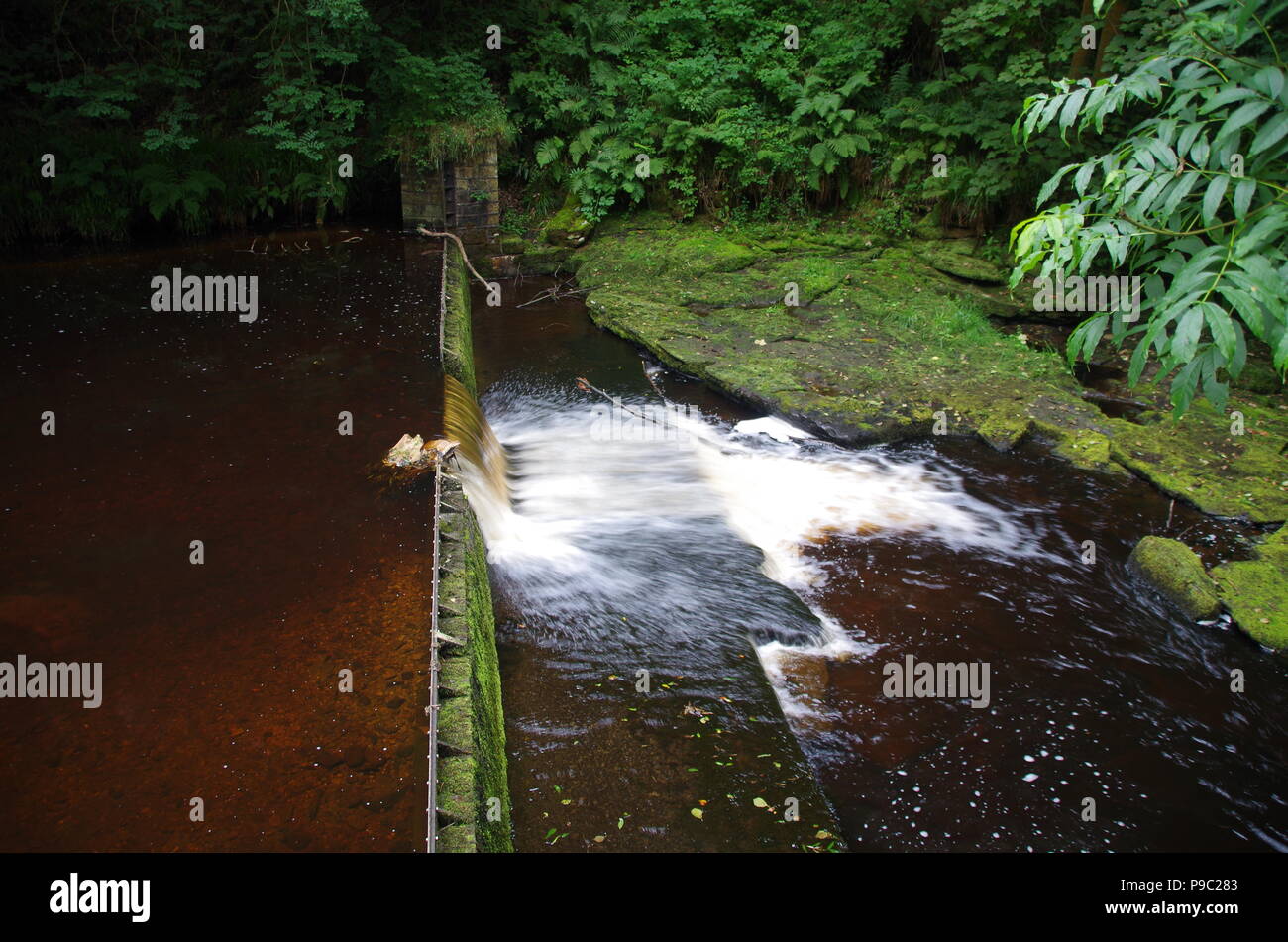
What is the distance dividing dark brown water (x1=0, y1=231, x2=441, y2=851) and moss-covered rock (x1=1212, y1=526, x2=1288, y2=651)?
5.20 m

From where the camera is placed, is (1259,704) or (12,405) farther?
(12,405)

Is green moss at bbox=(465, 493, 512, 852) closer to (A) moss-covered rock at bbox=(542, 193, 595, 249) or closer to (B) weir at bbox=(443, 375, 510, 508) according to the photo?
(B) weir at bbox=(443, 375, 510, 508)

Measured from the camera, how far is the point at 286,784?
314cm

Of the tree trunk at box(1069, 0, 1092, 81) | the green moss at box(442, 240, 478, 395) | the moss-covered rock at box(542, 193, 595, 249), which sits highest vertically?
the tree trunk at box(1069, 0, 1092, 81)

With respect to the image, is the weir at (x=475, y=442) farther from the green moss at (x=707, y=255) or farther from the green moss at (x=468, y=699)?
the green moss at (x=707, y=255)

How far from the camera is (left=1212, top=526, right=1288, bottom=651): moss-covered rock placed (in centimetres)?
524

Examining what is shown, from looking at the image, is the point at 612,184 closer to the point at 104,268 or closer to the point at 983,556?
the point at 104,268

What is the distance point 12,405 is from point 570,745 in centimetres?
523

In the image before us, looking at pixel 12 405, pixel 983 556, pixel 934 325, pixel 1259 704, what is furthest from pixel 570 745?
pixel 934 325

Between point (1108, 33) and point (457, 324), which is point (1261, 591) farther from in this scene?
point (457, 324)

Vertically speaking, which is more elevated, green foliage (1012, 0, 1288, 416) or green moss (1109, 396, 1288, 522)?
green foliage (1012, 0, 1288, 416)

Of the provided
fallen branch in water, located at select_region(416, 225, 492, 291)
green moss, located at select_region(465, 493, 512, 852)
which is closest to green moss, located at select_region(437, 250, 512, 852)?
green moss, located at select_region(465, 493, 512, 852)

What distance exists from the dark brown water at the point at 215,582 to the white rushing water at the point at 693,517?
1136 millimetres

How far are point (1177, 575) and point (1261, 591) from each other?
53 cm
